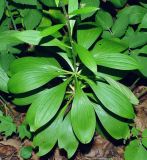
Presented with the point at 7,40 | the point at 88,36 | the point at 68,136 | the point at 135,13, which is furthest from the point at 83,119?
the point at 135,13

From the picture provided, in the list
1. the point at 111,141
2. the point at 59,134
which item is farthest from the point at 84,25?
the point at 111,141

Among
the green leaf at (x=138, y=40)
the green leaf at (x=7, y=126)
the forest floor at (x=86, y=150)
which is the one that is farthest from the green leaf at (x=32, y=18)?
the forest floor at (x=86, y=150)

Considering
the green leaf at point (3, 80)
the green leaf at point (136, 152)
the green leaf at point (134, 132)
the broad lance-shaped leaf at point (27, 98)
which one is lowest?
the green leaf at point (136, 152)

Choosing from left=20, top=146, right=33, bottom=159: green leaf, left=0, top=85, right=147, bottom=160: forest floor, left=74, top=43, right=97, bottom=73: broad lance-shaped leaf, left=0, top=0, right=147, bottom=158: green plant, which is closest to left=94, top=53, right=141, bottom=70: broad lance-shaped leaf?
left=0, top=0, right=147, bottom=158: green plant

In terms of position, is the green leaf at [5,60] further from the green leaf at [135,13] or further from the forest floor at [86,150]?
the green leaf at [135,13]

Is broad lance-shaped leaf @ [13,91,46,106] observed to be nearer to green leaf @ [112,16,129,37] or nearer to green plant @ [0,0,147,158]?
green plant @ [0,0,147,158]

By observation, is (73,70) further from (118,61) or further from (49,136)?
(49,136)

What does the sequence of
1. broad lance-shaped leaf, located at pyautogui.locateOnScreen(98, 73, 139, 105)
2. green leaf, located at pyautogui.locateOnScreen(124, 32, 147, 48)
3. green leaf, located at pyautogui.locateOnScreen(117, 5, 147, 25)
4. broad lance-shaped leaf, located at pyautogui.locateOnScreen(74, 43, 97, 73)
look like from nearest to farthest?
broad lance-shaped leaf, located at pyautogui.locateOnScreen(74, 43, 97, 73) → broad lance-shaped leaf, located at pyautogui.locateOnScreen(98, 73, 139, 105) → green leaf, located at pyautogui.locateOnScreen(124, 32, 147, 48) → green leaf, located at pyautogui.locateOnScreen(117, 5, 147, 25)

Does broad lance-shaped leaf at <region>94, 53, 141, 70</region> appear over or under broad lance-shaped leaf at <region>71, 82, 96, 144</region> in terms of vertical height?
over
